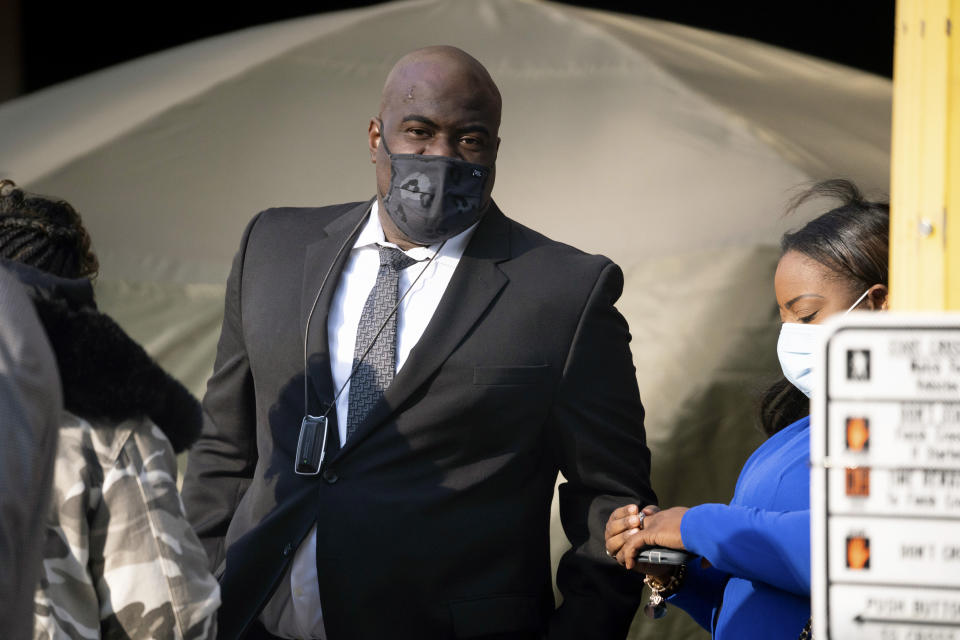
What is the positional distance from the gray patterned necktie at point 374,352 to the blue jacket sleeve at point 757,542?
60cm

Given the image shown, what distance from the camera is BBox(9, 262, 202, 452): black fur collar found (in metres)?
1.60

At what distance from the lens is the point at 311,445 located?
2.21 meters

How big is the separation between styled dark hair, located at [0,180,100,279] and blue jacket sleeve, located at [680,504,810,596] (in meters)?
1.02

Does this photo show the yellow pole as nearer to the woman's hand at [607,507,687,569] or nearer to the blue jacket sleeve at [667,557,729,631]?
the woman's hand at [607,507,687,569]

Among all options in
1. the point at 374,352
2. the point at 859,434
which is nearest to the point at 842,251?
the point at 374,352

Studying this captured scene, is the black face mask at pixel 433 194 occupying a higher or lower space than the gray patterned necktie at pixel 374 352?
higher

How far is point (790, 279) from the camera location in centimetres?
212

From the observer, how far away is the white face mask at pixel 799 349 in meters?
2.03

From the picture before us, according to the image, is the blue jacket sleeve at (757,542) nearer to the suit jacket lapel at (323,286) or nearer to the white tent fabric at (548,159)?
the suit jacket lapel at (323,286)

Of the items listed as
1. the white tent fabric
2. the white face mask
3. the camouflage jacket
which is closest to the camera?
the camouflage jacket

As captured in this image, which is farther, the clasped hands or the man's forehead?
the man's forehead

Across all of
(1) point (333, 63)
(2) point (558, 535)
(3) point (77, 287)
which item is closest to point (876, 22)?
(1) point (333, 63)

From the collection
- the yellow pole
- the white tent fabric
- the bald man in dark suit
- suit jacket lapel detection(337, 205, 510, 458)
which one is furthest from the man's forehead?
the white tent fabric

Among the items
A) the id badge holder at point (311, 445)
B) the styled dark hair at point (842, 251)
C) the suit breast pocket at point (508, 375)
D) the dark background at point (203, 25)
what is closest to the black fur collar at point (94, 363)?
the id badge holder at point (311, 445)
